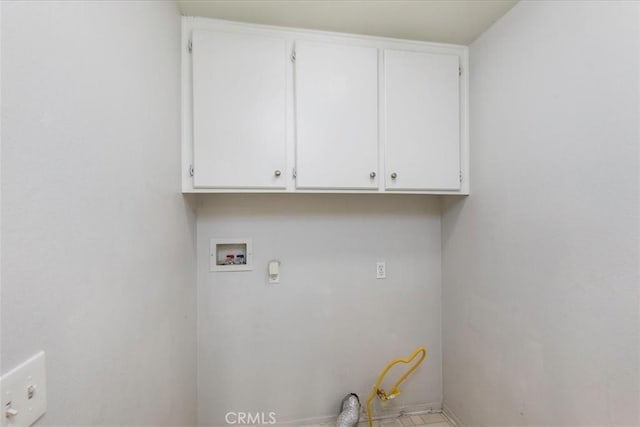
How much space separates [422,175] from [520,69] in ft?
2.02

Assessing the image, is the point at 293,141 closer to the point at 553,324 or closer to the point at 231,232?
the point at 231,232

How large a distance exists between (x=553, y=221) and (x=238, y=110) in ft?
4.75

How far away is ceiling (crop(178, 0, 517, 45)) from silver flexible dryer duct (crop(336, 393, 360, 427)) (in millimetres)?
2097

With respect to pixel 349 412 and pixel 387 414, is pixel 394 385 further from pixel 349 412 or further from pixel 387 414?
pixel 349 412

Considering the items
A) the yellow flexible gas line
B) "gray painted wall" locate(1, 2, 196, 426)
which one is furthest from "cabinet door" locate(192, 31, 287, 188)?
the yellow flexible gas line

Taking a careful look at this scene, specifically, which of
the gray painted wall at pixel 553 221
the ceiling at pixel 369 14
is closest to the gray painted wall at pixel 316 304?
the gray painted wall at pixel 553 221

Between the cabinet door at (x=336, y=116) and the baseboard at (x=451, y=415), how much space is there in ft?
5.00

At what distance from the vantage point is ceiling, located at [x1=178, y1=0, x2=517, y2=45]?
1205 mm

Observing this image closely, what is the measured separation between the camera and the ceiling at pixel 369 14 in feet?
3.95

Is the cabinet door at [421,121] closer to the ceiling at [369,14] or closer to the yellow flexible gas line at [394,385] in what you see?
the ceiling at [369,14]

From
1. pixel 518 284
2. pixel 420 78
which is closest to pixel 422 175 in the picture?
pixel 420 78

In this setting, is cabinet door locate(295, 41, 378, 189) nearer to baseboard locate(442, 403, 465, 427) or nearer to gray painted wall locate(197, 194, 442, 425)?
gray painted wall locate(197, 194, 442, 425)

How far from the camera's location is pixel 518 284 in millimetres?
1201

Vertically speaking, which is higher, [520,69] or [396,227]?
[520,69]
